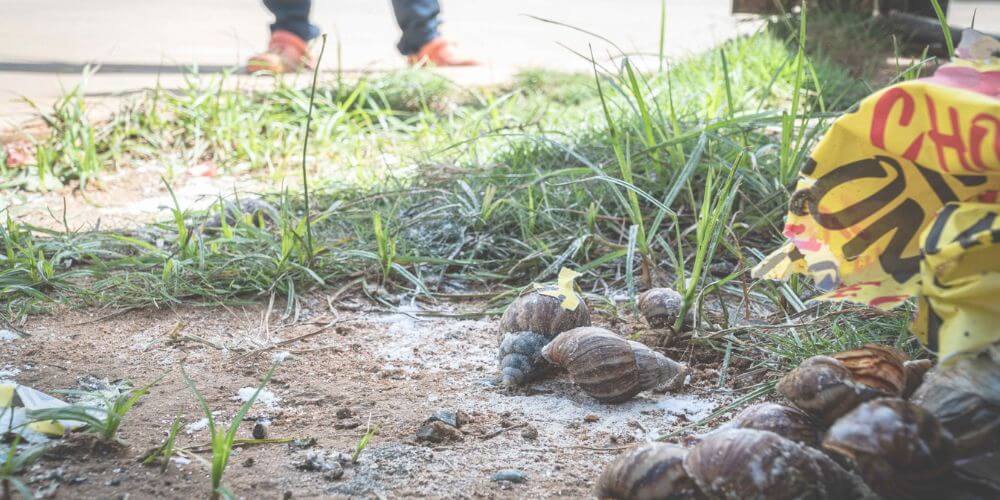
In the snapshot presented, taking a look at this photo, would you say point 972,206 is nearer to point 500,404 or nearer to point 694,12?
point 500,404

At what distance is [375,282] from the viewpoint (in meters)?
2.35

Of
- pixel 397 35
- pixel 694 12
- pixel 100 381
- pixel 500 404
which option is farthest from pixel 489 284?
pixel 694 12

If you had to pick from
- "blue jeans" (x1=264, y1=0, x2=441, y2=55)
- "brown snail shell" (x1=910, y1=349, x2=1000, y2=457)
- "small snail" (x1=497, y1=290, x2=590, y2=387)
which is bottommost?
"small snail" (x1=497, y1=290, x2=590, y2=387)

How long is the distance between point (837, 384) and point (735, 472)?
0.77 feet

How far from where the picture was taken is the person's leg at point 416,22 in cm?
501

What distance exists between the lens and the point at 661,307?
70.3 inches

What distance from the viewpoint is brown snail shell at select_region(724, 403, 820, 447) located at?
118 cm

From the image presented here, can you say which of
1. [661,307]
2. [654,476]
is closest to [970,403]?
[654,476]

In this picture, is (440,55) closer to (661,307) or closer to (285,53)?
(285,53)

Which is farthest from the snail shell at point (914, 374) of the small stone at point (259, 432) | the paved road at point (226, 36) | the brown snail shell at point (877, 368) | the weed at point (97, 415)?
the paved road at point (226, 36)

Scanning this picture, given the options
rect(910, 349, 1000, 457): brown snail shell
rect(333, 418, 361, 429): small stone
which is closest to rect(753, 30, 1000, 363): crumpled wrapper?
rect(910, 349, 1000, 457): brown snail shell

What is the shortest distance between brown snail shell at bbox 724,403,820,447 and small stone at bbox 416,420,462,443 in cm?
46

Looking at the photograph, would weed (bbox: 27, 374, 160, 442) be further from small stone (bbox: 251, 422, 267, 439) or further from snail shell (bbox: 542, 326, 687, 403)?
snail shell (bbox: 542, 326, 687, 403)

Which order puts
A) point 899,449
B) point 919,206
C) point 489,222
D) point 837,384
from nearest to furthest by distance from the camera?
point 899,449 → point 837,384 → point 919,206 → point 489,222
